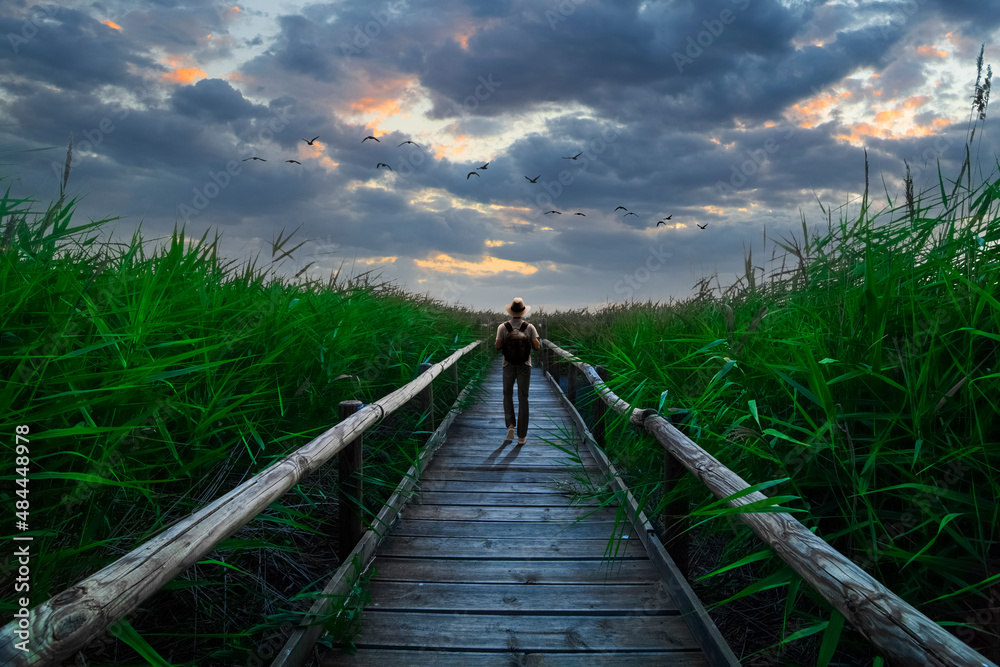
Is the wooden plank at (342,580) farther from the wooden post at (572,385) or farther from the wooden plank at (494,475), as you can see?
the wooden post at (572,385)

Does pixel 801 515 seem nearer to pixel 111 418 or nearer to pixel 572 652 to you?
pixel 572 652

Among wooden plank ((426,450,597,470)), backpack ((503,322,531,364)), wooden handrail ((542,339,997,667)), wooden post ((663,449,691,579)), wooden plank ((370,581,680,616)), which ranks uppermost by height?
backpack ((503,322,531,364))

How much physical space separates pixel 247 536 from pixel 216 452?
63cm

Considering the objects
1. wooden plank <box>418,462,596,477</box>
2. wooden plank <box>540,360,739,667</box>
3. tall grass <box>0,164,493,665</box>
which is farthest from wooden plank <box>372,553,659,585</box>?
wooden plank <box>418,462,596,477</box>

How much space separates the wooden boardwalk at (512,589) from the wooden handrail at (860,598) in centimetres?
71

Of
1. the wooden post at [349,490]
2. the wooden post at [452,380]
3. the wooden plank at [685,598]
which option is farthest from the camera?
the wooden post at [452,380]

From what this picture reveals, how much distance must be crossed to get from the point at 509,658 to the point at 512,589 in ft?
2.06

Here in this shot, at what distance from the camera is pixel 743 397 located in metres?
2.89

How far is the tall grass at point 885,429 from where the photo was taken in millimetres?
1733

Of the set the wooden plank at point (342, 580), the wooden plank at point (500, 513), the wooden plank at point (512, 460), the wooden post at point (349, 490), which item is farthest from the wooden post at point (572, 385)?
the wooden post at point (349, 490)

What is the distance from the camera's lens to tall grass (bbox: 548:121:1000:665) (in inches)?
68.2

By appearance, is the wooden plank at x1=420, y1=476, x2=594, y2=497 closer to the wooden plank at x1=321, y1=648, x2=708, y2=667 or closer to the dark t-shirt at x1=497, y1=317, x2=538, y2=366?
the dark t-shirt at x1=497, y1=317, x2=538, y2=366

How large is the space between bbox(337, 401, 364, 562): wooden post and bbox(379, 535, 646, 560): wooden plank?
506 mm

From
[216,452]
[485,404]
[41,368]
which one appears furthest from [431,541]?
[485,404]
